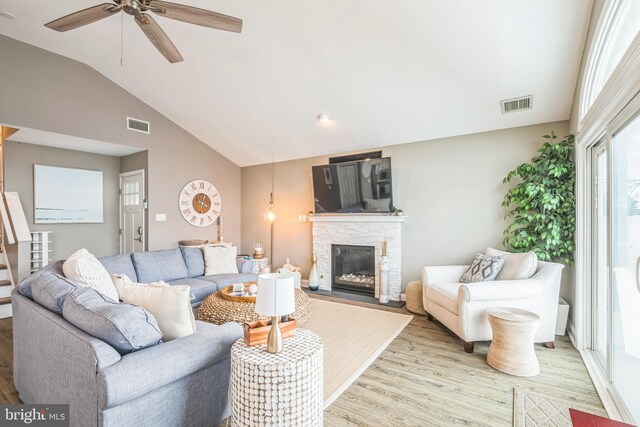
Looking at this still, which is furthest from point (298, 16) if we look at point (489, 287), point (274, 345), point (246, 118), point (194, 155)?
point (194, 155)

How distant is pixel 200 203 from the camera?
574 centimetres

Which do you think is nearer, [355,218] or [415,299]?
[415,299]

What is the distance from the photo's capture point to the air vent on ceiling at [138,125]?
479 centimetres

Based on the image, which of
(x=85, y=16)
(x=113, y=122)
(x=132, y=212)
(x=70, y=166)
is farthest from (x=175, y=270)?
(x=70, y=166)

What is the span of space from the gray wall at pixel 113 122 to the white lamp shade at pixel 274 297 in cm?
401

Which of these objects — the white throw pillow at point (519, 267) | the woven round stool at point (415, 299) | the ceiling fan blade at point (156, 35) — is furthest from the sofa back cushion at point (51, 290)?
the white throw pillow at point (519, 267)

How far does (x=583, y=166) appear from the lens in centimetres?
301

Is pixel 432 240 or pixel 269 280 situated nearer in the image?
pixel 269 280

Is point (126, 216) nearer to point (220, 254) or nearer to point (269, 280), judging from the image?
point (220, 254)

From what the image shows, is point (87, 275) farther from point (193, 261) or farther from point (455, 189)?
point (455, 189)

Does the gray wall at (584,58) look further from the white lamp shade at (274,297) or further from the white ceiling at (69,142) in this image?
the white ceiling at (69,142)

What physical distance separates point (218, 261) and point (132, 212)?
88.9 inches

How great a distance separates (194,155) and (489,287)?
16.7 ft

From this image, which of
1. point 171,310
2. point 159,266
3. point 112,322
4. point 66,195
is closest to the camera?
point 112,322
